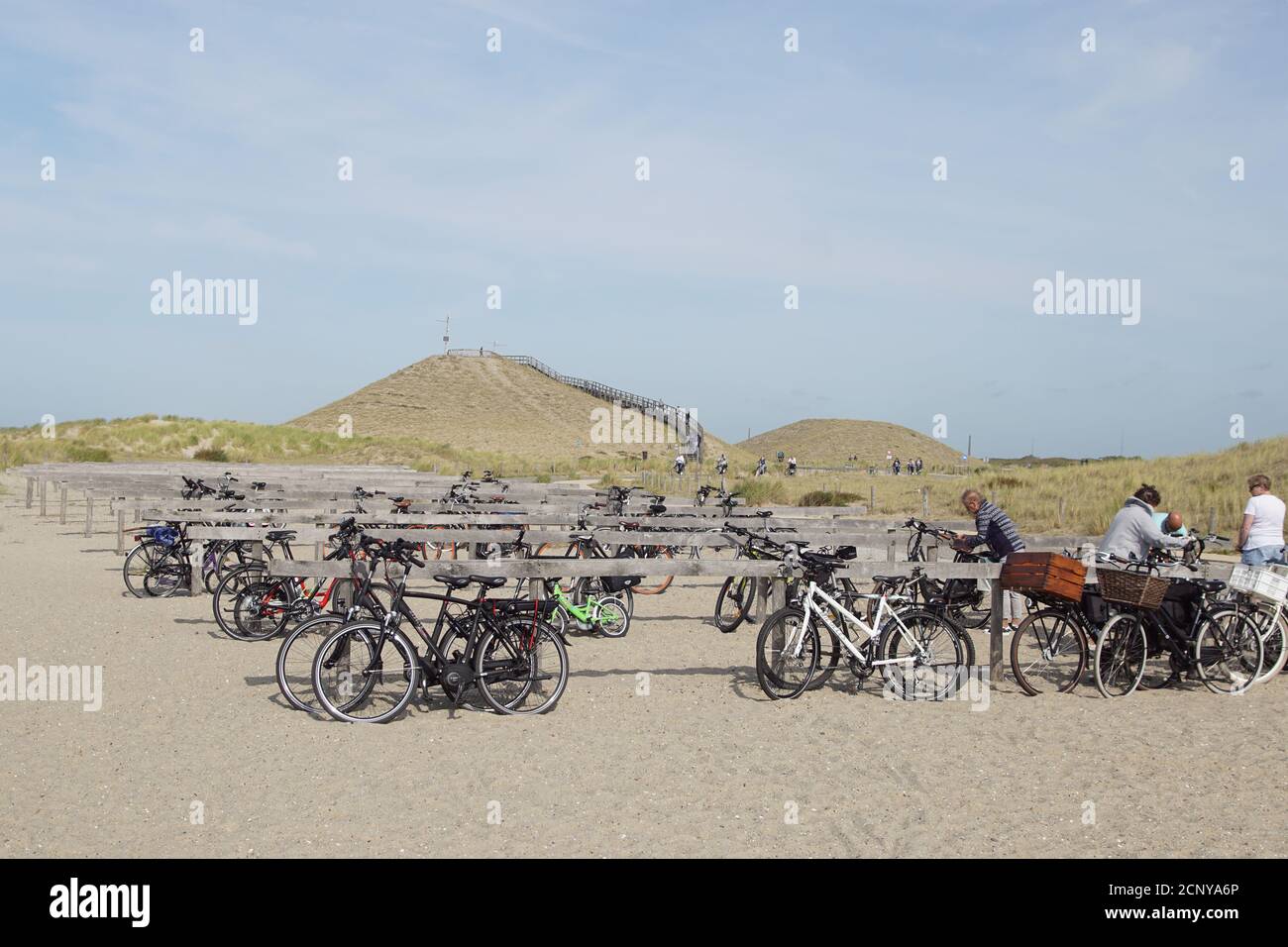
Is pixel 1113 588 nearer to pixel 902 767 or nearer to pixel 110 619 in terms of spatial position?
pixel 902 767

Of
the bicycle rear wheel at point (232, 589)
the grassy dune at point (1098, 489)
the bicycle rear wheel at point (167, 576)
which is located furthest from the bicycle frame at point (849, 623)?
the grassy dune at point (1098, 489)

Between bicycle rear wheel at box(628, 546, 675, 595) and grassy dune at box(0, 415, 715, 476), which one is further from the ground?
grassy dune at box(0, 415, 715, 476)

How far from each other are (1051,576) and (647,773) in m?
3.56

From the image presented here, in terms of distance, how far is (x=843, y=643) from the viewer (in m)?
7.83

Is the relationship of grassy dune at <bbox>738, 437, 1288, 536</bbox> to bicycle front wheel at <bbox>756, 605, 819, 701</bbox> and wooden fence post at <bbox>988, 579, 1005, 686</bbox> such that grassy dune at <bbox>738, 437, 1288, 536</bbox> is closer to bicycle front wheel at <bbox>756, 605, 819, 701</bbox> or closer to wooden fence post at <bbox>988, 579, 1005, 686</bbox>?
wooden fence post at <bbox>988, 579, 1005, 686</bbox>

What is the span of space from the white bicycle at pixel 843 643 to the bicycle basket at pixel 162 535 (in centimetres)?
820

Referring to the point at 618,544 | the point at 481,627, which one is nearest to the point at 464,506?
the point at 618,544

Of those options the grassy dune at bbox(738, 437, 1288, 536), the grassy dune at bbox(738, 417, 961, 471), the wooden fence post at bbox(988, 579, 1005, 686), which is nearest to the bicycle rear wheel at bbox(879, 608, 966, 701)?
the wooden fence post at bbox(988, 579, 1005, 686)

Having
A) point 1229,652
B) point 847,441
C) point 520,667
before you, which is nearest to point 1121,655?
point 1229,652

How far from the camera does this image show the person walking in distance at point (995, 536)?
9547 millimetres

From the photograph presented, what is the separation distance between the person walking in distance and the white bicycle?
3.85ft

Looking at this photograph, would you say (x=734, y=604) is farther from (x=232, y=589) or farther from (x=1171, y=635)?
(x=232, y=589)

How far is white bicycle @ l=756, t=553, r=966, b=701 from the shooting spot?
7859 millimetres

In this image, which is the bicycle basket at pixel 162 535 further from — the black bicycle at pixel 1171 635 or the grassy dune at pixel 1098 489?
the grassy dune at pixel 1098 489
